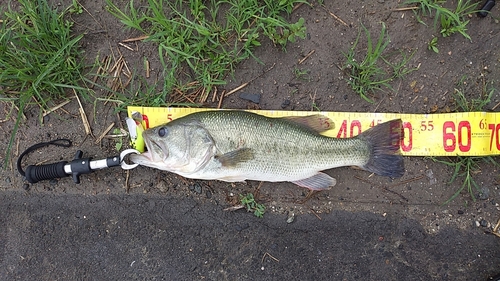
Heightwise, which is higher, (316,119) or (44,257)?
(316,119)

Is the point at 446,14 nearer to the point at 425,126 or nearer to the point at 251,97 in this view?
the point at 425,126

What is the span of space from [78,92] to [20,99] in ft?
1.85

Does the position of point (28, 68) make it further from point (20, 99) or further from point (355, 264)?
point (355, 264)

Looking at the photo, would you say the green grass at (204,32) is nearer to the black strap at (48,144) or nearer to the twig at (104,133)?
the twig at (104,133)

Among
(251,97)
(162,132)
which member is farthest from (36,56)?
(251,97)

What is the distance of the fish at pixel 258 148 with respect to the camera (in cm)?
312

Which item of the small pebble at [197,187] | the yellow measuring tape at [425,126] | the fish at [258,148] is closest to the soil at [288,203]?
the small pebble at [197,187]

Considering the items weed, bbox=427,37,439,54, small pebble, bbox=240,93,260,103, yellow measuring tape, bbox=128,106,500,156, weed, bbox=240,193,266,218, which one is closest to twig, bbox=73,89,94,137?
yellow measuring tape, bbox=128,106,500,156

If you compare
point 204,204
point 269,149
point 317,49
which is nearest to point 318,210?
point 269,149

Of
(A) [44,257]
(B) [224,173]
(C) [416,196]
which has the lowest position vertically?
(A) [44,257]

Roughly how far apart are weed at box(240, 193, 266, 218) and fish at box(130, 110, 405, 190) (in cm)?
33

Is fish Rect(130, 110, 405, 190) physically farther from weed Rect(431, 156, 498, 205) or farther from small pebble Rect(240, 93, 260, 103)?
weed Rect(431, 156, 498, 205)

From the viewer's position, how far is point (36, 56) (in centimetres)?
349

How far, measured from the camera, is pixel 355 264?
359cm
